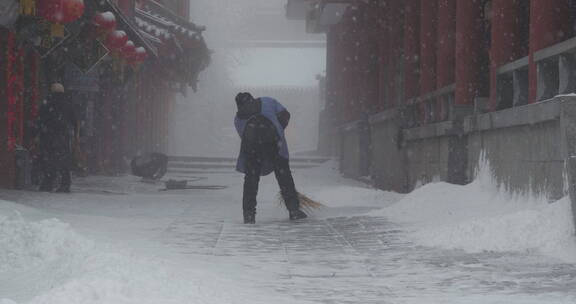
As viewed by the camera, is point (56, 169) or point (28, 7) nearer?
point (28, 7)

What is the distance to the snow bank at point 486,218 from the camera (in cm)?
675

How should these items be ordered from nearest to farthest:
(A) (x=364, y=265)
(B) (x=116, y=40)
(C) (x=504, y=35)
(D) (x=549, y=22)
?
(A) (x=364, y=265), (D) (x=549, y=22), (C) (x=504, y=35), (B) (x=116, y=40)

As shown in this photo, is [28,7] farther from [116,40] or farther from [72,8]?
[116,40]

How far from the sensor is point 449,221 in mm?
8805

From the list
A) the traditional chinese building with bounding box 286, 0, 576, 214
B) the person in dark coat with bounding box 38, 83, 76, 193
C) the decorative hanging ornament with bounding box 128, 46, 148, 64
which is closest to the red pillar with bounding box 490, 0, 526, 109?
the traditional chinese building with bounding box 286, 0, 576, 214

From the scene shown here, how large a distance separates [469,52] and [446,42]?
1178mm

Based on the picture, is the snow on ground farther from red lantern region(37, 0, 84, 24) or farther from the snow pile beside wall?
red lantern region(37, 0, 84, 24)

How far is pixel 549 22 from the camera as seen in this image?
8.48 metres

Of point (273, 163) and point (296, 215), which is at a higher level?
point (273, 163)

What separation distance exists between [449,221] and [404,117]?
6594 mm

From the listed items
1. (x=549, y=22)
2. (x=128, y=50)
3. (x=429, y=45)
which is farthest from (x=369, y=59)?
(x=549, y=22)

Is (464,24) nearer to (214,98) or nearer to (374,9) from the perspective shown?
(374,9)

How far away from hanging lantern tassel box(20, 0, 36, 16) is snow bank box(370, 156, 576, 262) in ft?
A: 16.0

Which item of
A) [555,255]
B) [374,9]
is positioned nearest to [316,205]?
[555,255]
